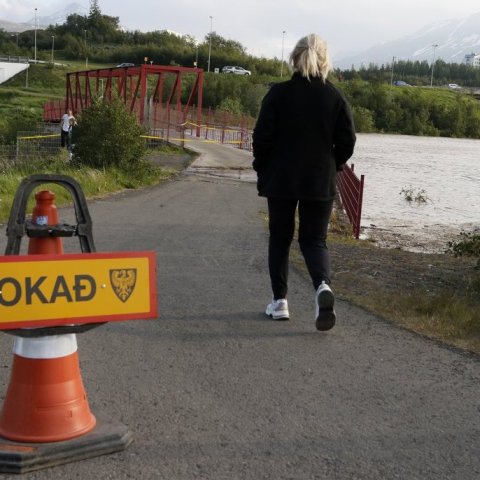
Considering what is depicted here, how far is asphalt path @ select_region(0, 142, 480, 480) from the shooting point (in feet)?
10.2

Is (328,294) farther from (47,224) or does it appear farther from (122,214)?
(122,214)

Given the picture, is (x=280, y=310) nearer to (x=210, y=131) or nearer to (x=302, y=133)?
(x=302, y=133)

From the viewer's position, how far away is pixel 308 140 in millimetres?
5012

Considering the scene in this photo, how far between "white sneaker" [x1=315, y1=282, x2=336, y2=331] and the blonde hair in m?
1.52

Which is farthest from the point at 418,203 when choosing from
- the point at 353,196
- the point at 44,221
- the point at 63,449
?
the point at 63,449

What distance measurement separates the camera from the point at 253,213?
13.2 metres

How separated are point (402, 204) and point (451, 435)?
1911cm

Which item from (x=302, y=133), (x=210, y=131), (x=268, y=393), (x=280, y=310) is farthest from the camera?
(x=210, y=131)

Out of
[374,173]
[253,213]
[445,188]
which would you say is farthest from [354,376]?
[374,173]

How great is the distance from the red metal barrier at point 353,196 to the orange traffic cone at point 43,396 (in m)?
10.5

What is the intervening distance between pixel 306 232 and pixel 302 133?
2.42 ft

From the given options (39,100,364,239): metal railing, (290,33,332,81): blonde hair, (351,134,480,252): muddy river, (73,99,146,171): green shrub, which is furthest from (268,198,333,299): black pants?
(73,99,146,171): green shrub

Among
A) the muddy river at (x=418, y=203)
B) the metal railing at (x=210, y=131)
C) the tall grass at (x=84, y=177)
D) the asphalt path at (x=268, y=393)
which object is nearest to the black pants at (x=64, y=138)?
the metal railing at (x=210, y=131)

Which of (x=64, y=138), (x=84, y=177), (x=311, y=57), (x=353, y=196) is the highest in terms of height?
(x=311, y=57)
